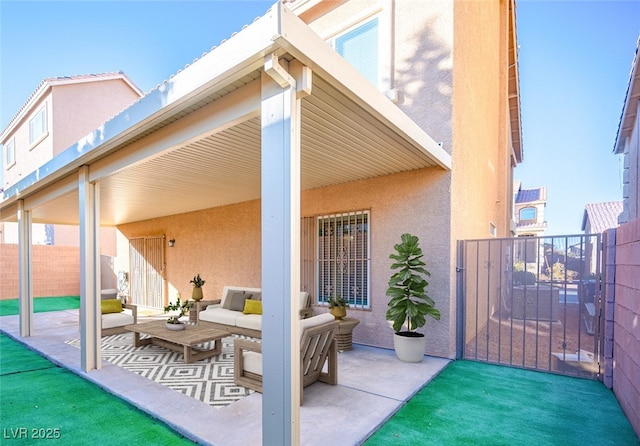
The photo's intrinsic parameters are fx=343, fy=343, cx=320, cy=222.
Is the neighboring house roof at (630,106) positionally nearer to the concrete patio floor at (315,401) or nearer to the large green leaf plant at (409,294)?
the large green leaf plant at (409,294)

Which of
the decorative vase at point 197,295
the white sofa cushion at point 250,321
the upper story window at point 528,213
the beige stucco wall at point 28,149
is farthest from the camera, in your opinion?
the upper story window at point 528,213

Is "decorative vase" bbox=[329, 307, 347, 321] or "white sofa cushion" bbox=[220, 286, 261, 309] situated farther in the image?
"white sofa cushion" bbox=[220, 286, 261, 309]

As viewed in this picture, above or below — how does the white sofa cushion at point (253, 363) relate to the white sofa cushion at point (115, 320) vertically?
above

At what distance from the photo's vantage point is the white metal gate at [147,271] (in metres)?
11.8

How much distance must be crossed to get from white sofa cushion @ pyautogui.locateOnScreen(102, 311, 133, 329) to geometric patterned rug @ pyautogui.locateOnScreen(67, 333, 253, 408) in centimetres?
34

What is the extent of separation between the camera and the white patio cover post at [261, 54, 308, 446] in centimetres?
249

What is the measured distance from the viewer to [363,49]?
7.22 m

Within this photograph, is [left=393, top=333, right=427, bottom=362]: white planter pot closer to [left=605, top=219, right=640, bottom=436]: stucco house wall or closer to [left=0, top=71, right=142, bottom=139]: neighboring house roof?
[left=605, top=219, right=640, bottom=436]: stucco house wall

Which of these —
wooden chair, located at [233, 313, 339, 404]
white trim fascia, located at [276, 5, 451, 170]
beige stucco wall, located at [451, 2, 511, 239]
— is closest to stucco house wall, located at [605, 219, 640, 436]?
beige stucco wall, located at [451, 2, 511, 239]

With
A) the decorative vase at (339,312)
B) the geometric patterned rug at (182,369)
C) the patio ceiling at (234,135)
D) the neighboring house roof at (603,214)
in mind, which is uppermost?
the patio ceiling at (234,135)

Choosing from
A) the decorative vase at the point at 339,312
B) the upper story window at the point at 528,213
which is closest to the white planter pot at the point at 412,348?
the decorative vase at the point at 339,312

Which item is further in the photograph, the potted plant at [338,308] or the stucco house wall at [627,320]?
→ the potted plant at [338,308]

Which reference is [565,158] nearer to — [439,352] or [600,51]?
[600,51]

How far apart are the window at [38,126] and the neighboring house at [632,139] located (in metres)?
19.1
